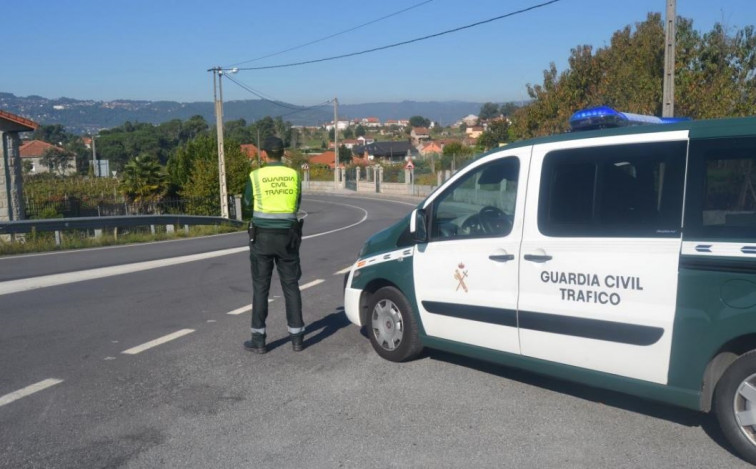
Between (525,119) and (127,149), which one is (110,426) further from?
(127,149)

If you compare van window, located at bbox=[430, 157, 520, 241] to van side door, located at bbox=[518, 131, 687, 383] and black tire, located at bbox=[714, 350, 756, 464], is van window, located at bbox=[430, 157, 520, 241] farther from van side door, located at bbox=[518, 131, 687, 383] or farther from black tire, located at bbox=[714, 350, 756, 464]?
black tire, located at bbox=[714, 350, 756, 464]

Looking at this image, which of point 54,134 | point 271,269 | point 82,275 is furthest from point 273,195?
point 54,134

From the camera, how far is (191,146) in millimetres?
39188

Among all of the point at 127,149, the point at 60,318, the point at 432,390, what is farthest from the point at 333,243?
the point at 127,149

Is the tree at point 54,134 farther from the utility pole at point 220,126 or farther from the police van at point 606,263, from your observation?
the police van at point 606,263

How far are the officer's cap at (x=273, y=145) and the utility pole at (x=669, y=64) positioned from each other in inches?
419

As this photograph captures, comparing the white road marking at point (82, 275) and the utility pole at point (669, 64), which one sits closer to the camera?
the white road marking at point (82, 275)

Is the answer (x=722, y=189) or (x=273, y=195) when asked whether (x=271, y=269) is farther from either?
(x=722, y=189)

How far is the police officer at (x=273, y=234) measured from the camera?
21.0ft

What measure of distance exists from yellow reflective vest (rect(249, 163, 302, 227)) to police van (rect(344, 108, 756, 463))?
1.11 metres

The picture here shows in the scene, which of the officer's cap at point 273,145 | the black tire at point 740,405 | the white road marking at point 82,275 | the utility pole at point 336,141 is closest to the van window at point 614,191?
the black tire at point 740,405

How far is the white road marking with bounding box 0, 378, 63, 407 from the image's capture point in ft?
17.1

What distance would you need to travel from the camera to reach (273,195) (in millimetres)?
6398

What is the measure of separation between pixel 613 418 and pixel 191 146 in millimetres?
36888
